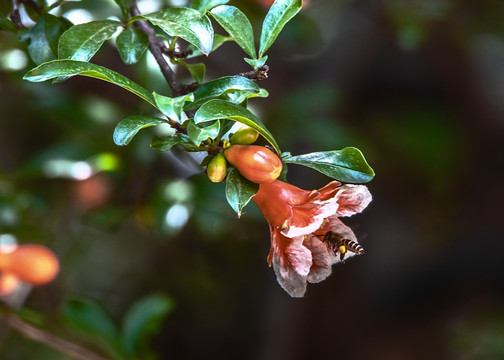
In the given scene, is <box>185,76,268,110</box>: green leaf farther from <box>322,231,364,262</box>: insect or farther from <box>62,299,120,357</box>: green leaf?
<box>62,299,120,357</box>: green leaf

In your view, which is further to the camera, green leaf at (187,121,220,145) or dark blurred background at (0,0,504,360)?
dark blurred background at (0,0,504,360)

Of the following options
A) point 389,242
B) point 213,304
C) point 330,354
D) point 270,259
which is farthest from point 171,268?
point 270,259

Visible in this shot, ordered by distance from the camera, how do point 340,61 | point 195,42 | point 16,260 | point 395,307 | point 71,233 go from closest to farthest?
point 195,42 < point 16,260 < point 71,233 < point 395,307 < point 340,61

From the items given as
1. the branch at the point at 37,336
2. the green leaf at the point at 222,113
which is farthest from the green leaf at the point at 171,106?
the branch at the point at 37,336

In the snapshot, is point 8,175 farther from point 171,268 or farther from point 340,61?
point 340,61

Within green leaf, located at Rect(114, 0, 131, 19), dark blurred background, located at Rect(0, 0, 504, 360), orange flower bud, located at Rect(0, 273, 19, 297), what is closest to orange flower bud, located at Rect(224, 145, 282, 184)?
green leaf, located at Rect(114, 0, 131, 19)
